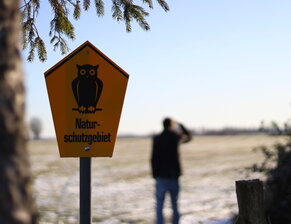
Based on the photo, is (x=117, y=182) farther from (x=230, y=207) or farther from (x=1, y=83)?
(x=1, y=83)

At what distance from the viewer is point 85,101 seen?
3.63 meters

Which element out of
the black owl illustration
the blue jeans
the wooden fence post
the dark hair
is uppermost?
the black owl illustration

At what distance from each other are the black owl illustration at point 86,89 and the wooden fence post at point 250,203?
1349mm

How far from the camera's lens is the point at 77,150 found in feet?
11.9

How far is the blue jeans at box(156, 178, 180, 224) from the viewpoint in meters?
6.36

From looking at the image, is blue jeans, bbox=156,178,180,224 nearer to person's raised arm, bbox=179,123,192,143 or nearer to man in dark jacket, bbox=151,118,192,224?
man in dark jacket, bbox=151,118,192,224

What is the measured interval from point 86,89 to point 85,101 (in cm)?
9

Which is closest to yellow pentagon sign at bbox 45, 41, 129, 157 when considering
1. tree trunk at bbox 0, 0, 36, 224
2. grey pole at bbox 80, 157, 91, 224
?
grey pole at bbox 80, 157, 91, 224

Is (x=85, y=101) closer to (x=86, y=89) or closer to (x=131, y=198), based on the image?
(x=86, y=89)

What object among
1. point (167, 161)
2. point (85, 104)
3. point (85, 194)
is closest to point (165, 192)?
point (167, 161)

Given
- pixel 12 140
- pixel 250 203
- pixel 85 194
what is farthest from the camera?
pixel 250 203

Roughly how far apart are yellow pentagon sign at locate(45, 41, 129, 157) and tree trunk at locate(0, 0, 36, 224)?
1.70 m

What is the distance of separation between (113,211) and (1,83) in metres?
8.18

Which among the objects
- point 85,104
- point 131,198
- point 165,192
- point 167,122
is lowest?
point 131,198
